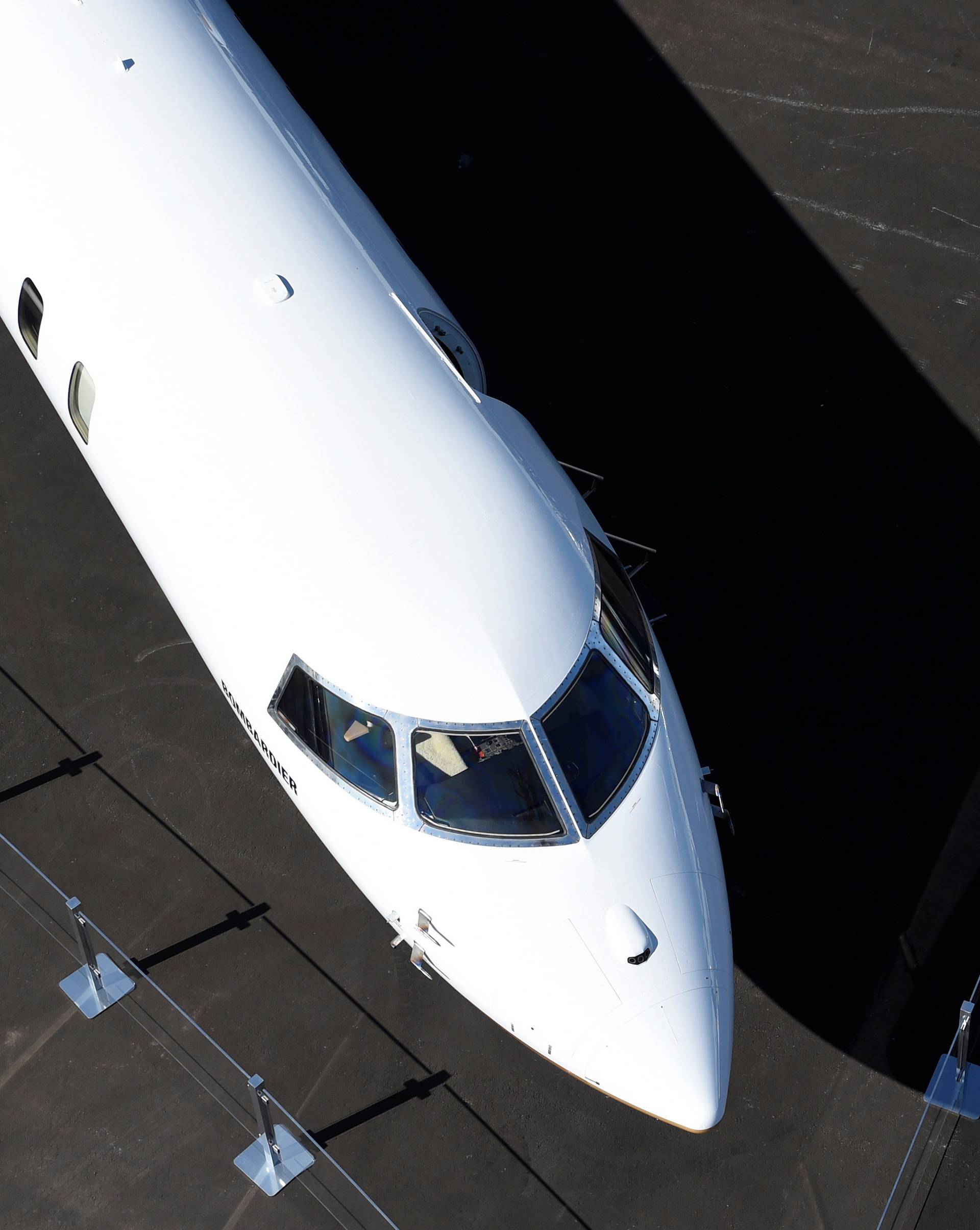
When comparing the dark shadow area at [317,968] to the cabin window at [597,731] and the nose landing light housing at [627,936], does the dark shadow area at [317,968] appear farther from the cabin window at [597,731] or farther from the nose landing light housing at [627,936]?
the cabin window at [597,731]

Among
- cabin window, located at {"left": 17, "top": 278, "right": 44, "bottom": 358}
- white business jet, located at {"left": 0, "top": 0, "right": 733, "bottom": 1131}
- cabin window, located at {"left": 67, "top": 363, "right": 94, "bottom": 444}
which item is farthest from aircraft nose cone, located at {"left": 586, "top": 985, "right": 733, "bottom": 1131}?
cabin window, located at {"left": 17, "top": 278, "right": 44, "bottom": 358}

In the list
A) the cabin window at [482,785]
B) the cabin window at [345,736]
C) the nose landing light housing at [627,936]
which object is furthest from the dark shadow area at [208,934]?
the nose landing light housing at [627,936]

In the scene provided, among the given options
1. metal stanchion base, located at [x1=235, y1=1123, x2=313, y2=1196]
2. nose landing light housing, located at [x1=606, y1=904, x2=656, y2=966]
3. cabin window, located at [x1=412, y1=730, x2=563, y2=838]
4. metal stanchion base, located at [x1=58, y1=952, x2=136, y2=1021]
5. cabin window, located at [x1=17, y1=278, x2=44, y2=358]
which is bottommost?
metal stanchion base, located at [x1=235, y1=1123, x2=313, y2=1196]

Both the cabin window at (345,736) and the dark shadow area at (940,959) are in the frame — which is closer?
the cabin window at (345,736)

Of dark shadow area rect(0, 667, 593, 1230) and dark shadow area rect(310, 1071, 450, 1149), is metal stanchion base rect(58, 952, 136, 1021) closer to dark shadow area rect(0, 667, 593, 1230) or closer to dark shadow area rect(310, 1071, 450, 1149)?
dark shadow area rect(0, 667, 593, 1230)

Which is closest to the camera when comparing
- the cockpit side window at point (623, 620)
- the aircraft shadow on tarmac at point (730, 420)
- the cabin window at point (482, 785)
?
the cabin window at point (482, 785)

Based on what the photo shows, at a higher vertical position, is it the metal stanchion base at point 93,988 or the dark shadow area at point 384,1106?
the metal stanchion base at point 93,988
